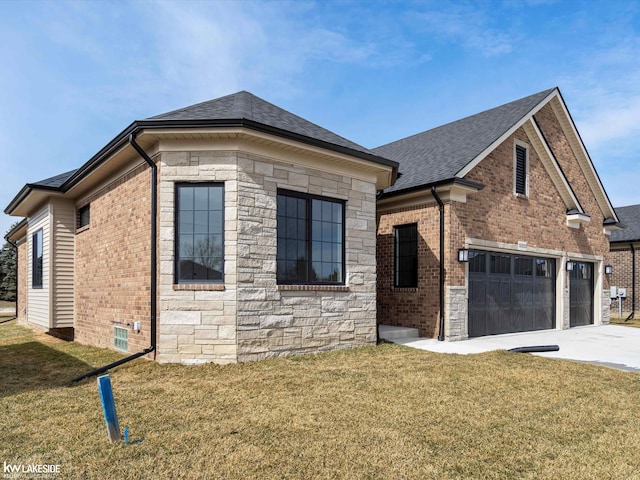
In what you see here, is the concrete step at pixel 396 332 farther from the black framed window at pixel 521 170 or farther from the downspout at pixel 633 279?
the downspout at pixel 633 279

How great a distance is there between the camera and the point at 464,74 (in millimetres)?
12508

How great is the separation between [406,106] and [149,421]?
1329 cm

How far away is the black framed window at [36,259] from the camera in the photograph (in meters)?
12.9

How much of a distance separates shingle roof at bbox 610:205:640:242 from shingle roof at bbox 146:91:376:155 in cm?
1748

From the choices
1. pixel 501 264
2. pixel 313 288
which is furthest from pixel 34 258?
pixel 501 264

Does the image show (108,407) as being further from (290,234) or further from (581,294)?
(581,294)

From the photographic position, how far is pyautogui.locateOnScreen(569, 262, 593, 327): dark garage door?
1564cm

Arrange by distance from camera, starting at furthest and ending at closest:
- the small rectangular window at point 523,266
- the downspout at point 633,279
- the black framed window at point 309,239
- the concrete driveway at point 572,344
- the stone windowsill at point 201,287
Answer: the downspout at point 633,279 < the small rectangular window at point 523,266 < the concrete driveway at point 572,344 < the black framed window at point 309,239 < the stone windowsill at point 201,287

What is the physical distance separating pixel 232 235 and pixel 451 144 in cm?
872

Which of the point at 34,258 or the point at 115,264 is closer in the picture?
the point at 115,264

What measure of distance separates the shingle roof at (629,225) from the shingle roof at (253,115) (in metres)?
17.5

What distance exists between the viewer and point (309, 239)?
873 centimetres

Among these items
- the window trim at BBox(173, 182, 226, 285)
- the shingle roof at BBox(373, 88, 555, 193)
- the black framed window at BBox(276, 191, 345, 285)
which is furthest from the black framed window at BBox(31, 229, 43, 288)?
the shingle roof at BBox(373, 88, 555, 193)

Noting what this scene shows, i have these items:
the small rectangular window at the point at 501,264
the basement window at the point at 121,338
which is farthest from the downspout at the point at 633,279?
the basement window at the point at 121,338
